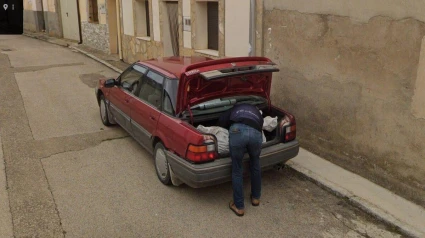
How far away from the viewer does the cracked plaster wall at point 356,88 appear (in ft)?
15.2

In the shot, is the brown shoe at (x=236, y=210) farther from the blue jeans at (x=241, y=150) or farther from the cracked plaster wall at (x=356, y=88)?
the cracked plaster wall at (x=356, y=88)

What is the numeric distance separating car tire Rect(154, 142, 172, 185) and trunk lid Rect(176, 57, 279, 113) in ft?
2.29

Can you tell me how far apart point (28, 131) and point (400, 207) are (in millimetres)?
6505

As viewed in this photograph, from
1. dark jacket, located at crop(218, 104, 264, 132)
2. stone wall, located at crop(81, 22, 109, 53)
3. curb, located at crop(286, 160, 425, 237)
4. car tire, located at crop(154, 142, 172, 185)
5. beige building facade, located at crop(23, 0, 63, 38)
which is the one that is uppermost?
beige building facade, located at crop(23, 0, 63, 38)

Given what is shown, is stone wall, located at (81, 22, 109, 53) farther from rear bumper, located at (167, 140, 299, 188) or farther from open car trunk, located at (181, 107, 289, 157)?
rear bumper, located at (167, 140, 299, 188)

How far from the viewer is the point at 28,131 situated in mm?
7188

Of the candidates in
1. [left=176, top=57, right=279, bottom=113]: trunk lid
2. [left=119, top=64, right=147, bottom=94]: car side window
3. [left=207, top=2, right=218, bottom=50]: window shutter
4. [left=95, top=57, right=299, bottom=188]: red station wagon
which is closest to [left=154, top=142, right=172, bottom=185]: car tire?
[left=95, top=57, right=299, bottom=188]: red station wagon

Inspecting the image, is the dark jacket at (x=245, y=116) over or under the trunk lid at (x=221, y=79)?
under

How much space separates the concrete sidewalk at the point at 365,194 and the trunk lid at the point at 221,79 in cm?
149

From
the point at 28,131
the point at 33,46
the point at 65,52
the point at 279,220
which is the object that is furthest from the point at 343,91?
the point at 33,46

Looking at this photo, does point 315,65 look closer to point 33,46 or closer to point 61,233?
point 61,233

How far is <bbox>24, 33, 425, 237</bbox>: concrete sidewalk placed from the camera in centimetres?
429

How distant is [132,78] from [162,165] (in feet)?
6.09

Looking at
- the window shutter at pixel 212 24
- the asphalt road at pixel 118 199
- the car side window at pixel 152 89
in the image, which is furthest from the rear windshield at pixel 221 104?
the window shutter at pixel 212 24
